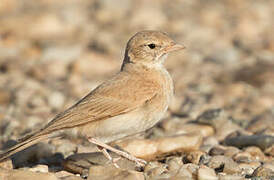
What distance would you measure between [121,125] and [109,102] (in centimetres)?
32

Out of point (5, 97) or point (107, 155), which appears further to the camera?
point (5, 97)

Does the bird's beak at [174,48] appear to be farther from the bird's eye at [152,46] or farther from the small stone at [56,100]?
the small stone at [56,100]

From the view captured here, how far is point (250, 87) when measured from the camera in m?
10.0

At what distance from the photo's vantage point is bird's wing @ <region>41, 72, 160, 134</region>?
19.2 feet

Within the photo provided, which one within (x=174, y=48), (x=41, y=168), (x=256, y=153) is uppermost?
(x=174, y=48)

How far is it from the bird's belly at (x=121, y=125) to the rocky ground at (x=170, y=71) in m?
0.33

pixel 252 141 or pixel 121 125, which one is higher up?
pixel 121 125

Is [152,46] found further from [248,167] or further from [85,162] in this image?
[248,167]

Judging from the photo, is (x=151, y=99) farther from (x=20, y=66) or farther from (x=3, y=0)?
(x=3, y=0)

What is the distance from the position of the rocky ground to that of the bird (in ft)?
1.00

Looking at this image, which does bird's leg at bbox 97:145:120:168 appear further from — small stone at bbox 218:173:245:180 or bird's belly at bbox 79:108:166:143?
small stone at bbox 218:173:245:180

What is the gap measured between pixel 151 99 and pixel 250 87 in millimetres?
4403

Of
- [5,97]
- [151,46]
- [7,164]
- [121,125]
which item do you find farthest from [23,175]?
[5,97]

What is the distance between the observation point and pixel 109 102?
6.01 m
